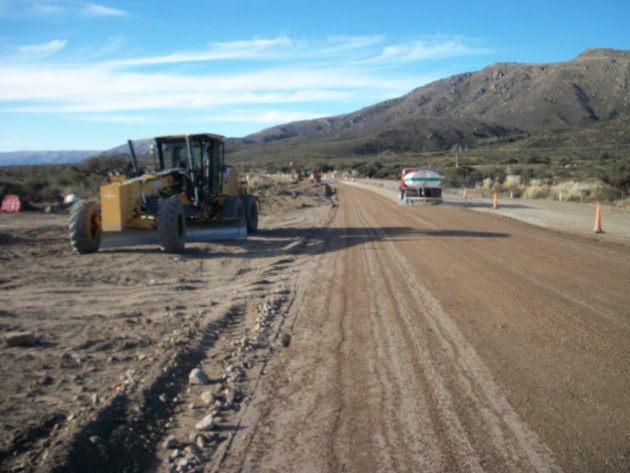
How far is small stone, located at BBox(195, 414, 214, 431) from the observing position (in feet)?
17.1

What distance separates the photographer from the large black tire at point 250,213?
20.6m

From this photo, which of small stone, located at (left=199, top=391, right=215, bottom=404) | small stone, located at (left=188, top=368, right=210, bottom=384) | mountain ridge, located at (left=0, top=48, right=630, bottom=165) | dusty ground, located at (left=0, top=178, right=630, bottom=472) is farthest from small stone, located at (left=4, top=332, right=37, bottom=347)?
mountain ridge, located at (left=0, top=48, right=630, bottom=165)

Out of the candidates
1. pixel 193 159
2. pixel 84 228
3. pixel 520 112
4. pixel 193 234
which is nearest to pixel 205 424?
pixel 84 228

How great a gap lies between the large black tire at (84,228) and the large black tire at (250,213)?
6.15 metres

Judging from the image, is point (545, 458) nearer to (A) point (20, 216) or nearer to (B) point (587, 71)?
(A) point (20, 216)

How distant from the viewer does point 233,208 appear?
1902cm

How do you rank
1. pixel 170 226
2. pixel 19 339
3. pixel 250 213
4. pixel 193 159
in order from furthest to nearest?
pixel 250 213 → pixel 193 159 → pixel 170 226 → pixel 19 339

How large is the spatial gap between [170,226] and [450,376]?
990 centimetres

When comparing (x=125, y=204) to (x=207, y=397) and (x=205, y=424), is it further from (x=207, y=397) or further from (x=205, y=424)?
(x=205, y=424)

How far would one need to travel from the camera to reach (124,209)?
49.0ft

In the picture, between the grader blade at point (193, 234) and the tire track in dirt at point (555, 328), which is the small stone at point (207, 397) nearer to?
the tire track in dirt at point (555, 328)

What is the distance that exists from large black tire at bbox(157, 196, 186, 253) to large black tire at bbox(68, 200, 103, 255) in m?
1.63

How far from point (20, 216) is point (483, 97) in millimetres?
187008

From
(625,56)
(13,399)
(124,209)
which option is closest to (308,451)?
(13,399)
